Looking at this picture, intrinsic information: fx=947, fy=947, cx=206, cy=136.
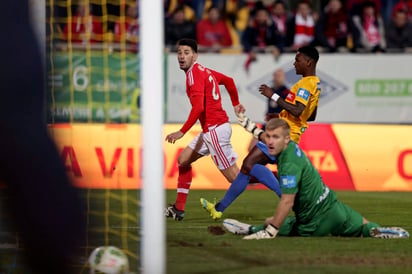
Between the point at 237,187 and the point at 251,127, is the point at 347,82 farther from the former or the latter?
the point at 251,127

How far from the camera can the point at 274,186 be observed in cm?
1027

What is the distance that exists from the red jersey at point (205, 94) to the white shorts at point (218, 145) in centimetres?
8

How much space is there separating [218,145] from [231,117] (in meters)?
6.30

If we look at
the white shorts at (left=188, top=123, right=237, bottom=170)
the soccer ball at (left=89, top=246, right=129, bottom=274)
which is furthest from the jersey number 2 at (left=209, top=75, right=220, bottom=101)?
the soccer ball at (left=89, top=246, right=129, bottom=274)

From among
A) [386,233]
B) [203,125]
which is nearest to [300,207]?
[386,233]

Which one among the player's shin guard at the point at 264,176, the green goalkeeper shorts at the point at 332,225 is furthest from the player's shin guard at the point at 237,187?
the green goalkeeper shorts at the point at 332,225

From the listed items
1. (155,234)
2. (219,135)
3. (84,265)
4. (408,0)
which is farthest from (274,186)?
(408,0)

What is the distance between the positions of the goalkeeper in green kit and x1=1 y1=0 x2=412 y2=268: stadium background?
163 cm

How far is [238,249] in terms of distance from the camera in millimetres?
7934

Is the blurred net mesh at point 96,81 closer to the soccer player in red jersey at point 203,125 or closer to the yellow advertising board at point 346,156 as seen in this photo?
the soccer player in red jersey at point 203,125

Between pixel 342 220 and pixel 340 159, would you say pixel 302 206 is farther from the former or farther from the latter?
pixel 340 159

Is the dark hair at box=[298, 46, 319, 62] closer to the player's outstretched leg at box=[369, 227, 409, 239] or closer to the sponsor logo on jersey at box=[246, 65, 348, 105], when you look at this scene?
the player's outstretched leg at box=[369, 227, 409, 239]

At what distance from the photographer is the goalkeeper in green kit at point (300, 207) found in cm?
816

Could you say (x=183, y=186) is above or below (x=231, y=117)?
below
